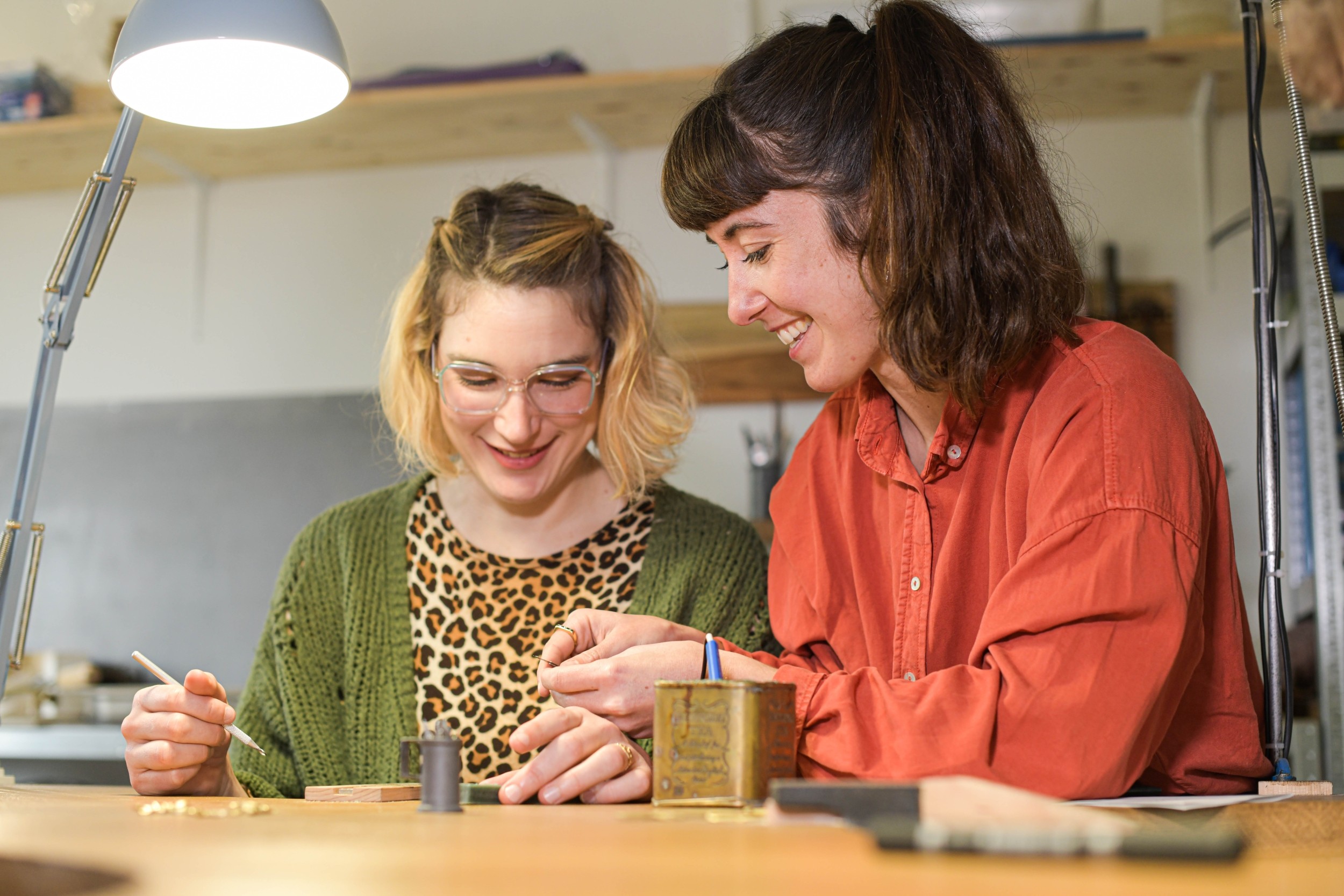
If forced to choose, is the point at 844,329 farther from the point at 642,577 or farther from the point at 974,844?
the point at 974,844

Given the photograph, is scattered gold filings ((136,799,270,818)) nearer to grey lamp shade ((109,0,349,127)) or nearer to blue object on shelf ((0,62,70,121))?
grey lamp shade ((109,0,349,127))

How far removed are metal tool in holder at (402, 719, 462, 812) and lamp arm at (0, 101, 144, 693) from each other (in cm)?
67

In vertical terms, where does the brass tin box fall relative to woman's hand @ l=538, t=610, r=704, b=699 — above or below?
below

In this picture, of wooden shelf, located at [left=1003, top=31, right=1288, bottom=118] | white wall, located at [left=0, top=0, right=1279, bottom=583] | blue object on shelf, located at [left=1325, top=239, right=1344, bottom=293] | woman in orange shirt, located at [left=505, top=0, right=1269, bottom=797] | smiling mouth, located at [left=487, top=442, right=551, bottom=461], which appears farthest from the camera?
white wall, located at [left=0, top=0, right=1279, bottom=583]

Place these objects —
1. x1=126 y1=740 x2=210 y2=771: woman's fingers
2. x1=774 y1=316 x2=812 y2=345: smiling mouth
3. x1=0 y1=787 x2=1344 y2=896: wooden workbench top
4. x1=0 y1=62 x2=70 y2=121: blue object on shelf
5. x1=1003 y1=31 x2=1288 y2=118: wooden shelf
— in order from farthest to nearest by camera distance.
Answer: x1=0 y1=62 x2=70 y2=121: blue object on shelf
x1=1003 y1=31 x2=1288 y2=118: wooden shelf
x1=774 y1=316 x2=812 y2=345: smiling mouth
x1=126 y1=740 x2=210 y2=771: woman's fingers
x1=0 y1=787 x2=1344 y2=896: wooden workbench top

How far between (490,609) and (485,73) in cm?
194

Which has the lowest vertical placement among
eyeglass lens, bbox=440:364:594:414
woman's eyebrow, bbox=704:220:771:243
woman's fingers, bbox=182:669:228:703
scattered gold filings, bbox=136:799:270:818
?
scattered gold filings, bbox=136:799:270:818

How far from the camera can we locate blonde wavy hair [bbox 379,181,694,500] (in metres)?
1.78

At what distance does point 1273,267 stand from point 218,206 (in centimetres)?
329

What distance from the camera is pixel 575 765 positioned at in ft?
3.74

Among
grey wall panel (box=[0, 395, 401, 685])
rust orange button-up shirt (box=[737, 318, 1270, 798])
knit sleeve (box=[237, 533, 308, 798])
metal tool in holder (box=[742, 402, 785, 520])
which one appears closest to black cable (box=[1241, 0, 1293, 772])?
rust orange button-up shirt (box=[737, 318, 1270, 798])

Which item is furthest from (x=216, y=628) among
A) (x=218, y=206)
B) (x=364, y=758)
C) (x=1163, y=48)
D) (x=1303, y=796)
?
(x=1303, y=796)

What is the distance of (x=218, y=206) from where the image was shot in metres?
3.84

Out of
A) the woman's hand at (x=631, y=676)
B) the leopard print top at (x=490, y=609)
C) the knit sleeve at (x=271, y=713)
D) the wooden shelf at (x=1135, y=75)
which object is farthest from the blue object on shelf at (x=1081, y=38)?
the woman's hand at (x=631, y=676)
